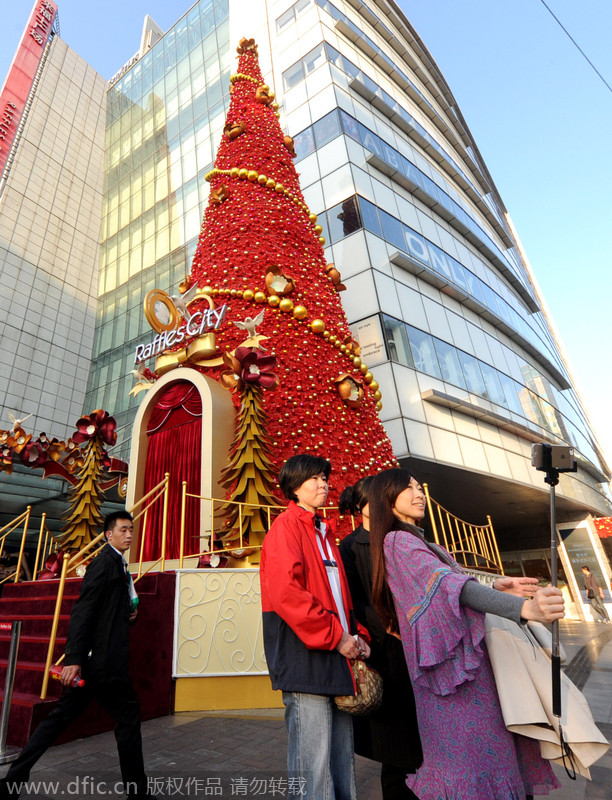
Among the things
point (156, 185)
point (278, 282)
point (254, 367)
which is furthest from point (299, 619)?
point (156, 185)

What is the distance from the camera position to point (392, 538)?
6.59 feet

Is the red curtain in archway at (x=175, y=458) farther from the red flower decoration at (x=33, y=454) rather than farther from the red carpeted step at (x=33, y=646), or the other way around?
the red carpeted step at (x=33, y=646)

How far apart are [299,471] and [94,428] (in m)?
6.33

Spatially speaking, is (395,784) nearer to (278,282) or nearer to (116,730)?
(116,730)

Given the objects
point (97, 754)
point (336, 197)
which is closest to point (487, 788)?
point (97, 754)

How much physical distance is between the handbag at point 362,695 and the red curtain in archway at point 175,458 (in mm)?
5411

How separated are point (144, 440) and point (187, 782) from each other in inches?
239

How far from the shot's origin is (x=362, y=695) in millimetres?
1951

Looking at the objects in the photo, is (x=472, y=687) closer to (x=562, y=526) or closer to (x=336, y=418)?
(x=336, y=418)

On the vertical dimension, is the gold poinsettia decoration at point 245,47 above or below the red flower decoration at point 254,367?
above

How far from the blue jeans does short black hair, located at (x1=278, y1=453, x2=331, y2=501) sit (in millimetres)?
950

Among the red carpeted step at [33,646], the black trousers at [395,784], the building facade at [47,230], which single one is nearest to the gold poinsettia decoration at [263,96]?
the red carpeted step at [33,646]

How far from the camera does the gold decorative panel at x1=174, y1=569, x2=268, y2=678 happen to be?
195 inches

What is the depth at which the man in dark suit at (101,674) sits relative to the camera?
2.61m
